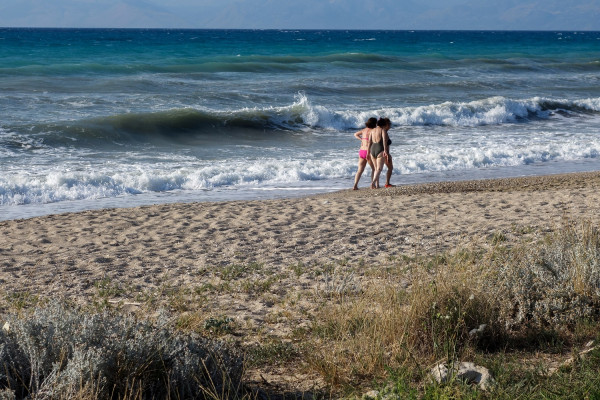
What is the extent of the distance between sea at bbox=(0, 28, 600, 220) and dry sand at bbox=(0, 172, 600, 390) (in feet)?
8.49

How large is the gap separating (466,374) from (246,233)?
4.94m

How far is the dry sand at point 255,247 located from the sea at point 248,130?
8.49ft

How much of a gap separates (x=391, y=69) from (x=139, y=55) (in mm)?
17855

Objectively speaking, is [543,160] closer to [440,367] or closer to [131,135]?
[131,135]

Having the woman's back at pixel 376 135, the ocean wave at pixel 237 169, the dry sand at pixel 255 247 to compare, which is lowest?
the ocean wave at pixel 237 169

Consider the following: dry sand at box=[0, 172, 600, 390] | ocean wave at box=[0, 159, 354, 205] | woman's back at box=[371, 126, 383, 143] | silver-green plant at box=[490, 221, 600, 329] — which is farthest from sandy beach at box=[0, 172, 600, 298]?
ocean wave at box=[0, 159, 354, 205]

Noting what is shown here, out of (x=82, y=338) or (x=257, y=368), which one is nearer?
(x=82, y=338)

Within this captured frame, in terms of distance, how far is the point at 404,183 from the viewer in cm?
1423

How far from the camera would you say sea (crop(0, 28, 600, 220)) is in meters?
13.6

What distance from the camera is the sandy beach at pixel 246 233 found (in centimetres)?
713

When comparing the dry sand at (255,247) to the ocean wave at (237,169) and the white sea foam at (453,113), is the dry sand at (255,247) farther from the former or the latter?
the white sea foam at (453,113)

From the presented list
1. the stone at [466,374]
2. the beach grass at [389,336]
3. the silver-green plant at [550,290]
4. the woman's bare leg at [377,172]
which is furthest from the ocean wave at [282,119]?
the stone at [466,374]

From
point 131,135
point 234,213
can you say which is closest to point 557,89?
point 131,135

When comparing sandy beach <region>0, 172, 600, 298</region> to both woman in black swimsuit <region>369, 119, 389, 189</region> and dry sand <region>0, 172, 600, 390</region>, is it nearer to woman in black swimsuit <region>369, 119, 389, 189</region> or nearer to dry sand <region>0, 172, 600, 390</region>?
dry sand <region>0, 172, 600, 390</region>
